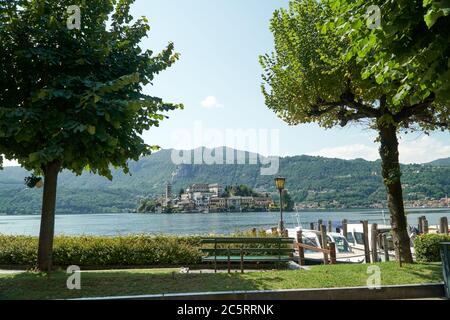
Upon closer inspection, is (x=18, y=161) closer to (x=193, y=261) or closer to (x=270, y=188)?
(x=193, y=261)

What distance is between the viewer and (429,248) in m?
13.6

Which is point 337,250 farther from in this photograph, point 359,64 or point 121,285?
point 121,285

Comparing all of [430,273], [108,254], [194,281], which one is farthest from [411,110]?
[108,254]

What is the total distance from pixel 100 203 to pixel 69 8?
507 feet

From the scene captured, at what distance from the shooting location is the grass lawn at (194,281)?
8.62m

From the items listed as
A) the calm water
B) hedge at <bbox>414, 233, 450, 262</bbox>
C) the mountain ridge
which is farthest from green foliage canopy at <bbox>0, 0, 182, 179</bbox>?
the mountain ridge

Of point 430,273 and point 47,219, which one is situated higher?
point 47,219

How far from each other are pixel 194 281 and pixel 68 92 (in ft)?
18.3

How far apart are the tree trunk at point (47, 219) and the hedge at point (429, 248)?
11993 millimetres

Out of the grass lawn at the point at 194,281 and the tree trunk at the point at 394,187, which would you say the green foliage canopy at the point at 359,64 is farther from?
the grass lawn at the point at 194,281

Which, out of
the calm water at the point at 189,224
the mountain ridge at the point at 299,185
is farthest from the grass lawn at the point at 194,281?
the mountain ridge at the point at 299,185

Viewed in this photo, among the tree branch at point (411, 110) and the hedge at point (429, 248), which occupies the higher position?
the tree branch at point (411, 110)

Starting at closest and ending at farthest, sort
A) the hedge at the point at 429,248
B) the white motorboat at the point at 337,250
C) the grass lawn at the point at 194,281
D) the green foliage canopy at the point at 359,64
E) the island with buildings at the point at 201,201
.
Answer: the green foliage canopy at the point at 359,64 → the grass lawn at the point at 194,281 → the hedge at the point at 429,248 → the white motorboat at the point at 337,250 → the island with buildings at the point at 201,201
